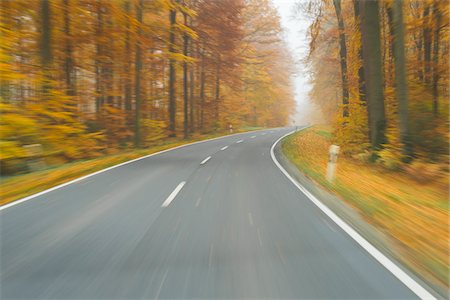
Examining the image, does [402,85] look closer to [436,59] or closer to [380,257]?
[436,59]

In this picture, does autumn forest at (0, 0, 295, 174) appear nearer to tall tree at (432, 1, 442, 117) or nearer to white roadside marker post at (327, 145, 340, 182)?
white roadside marker post at (327, 145, 340, 182)

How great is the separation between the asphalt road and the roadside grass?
629 millimetres

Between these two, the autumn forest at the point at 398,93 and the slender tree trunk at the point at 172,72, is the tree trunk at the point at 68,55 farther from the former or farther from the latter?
the autumn forest at the point at 398,93

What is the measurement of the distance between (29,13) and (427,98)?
1566 cm

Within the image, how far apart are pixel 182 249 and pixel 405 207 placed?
14.8ft

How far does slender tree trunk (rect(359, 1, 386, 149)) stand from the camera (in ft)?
36.9

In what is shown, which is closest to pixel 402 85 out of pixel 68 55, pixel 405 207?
pixel 405 207

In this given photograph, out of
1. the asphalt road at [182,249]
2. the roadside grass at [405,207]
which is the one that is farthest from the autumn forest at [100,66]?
the roadside grass at [405,207]

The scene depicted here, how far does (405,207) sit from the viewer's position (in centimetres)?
620

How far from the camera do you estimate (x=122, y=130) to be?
1908 centimetres

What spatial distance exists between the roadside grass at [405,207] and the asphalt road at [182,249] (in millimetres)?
629

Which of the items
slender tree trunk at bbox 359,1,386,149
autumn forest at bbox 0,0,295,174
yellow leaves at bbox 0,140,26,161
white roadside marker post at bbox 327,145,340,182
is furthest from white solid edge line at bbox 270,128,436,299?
autumn forest at bbox 0,0,295,174

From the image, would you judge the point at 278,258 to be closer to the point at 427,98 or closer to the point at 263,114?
the point at 427,98

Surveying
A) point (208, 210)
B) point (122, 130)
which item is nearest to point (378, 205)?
point (208, 210)
